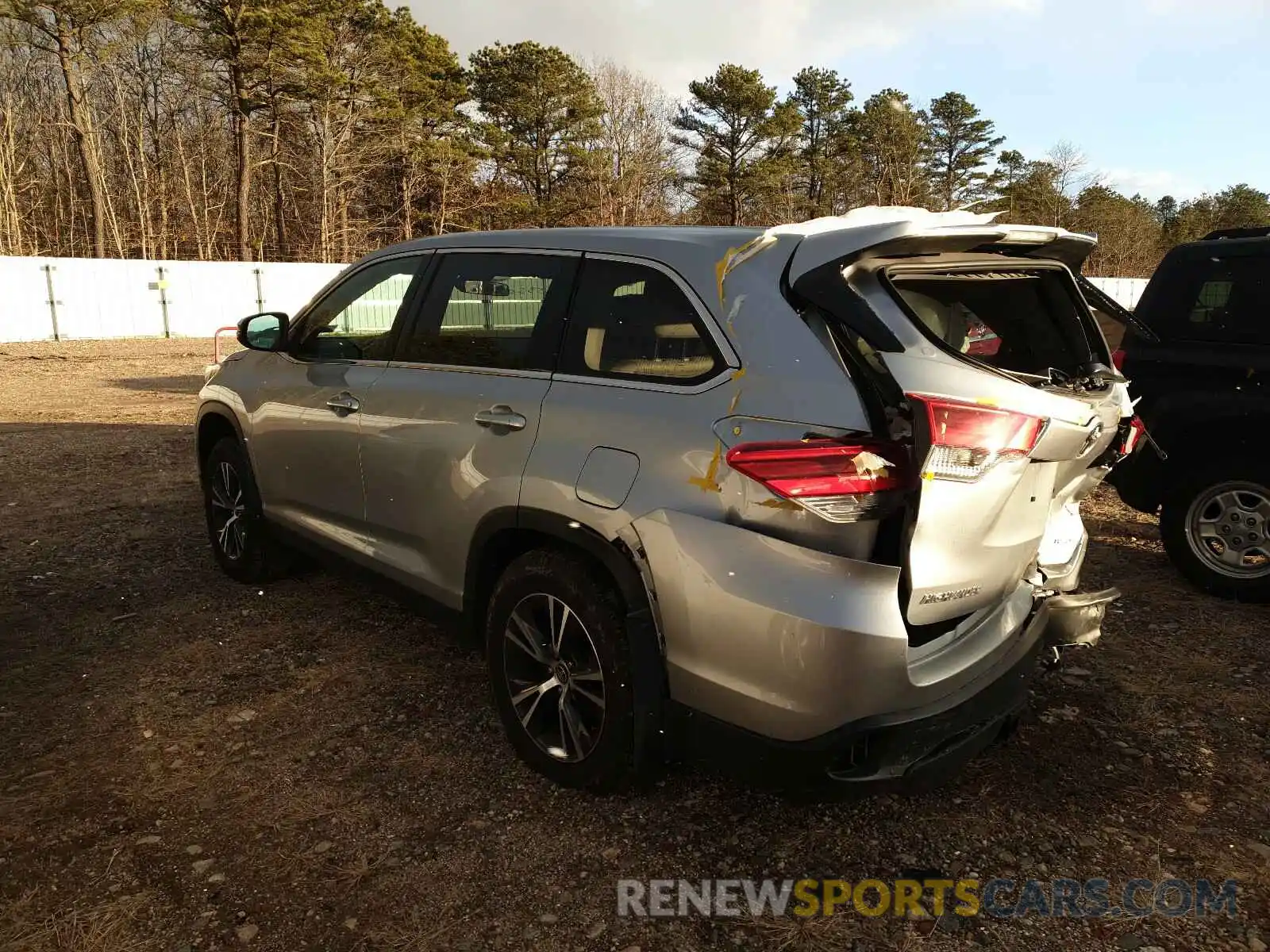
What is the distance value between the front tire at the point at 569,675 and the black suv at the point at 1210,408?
3237 millimetres

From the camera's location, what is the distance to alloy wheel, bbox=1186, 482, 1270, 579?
4328 mm

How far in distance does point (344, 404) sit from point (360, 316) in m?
0.54

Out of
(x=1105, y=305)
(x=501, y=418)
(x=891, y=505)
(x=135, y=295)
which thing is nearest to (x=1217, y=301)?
(x=1105, y=305)

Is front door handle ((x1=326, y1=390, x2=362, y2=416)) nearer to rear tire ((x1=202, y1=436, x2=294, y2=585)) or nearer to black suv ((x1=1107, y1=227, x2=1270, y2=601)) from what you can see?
rear tire ((x1=202, y1=436, x2=294, y2=585))

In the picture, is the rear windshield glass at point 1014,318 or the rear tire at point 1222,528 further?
the rear tire at point 1222,528

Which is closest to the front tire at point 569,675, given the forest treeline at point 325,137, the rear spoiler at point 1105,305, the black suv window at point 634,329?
the black suv window at point 634,329

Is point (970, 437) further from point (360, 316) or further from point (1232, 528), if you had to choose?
point (1232, 528)

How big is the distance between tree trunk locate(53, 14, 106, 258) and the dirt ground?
33.1m

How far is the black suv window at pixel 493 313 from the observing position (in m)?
2.90

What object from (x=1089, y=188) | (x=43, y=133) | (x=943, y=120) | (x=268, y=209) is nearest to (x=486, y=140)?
(x=268, y=209)

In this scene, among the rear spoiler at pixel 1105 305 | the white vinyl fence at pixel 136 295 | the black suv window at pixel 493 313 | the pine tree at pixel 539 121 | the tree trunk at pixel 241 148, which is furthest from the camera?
the pine tree at pixel 539 121

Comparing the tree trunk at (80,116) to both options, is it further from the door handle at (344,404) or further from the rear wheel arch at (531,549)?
the rear wheel arch at (531,549)

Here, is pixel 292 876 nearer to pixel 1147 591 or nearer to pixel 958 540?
pixel 958 540

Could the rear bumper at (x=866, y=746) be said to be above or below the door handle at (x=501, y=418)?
below
